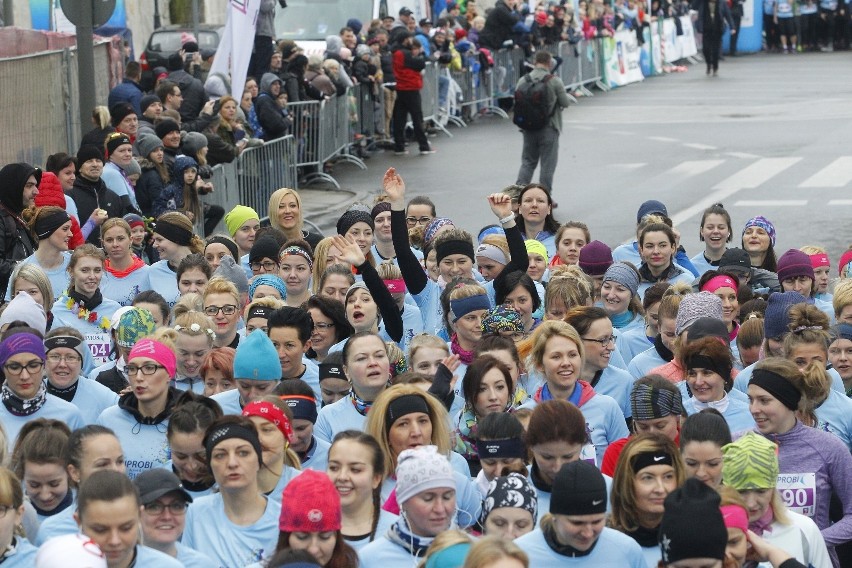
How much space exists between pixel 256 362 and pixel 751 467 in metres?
2.67

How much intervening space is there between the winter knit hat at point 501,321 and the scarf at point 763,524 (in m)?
2.56

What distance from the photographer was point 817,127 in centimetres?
2894

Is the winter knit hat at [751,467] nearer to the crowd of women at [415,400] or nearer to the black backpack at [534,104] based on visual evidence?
the crowd of women at [415,400]

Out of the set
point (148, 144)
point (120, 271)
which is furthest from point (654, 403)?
point (148, 144)

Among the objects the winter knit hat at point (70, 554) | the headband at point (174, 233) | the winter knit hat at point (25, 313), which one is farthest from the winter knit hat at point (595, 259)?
the winter knit hat at point (70, 554)

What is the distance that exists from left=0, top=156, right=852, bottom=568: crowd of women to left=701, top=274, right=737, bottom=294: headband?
0.02m

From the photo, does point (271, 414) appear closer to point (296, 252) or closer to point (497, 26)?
point (296, 252)

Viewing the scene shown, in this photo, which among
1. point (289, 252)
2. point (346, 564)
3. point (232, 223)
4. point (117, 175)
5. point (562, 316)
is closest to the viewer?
point (346, 564)

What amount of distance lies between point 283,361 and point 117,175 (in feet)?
18.2

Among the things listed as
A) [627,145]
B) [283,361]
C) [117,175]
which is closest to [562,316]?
[283,361]

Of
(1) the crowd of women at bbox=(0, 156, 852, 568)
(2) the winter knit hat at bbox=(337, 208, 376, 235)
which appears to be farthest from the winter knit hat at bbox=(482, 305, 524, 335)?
(2) the winter knit hat at bbox=(337, 208, 376, 235)

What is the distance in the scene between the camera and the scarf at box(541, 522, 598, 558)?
19.6 feet

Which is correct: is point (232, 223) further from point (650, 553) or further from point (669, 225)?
point (650, 553)

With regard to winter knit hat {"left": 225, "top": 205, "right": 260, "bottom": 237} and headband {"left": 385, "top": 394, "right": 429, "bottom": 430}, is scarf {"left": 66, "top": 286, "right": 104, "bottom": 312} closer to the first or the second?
winter knit hat {"left": 225, "top": 205, "right": 260, "bottom": 237}
